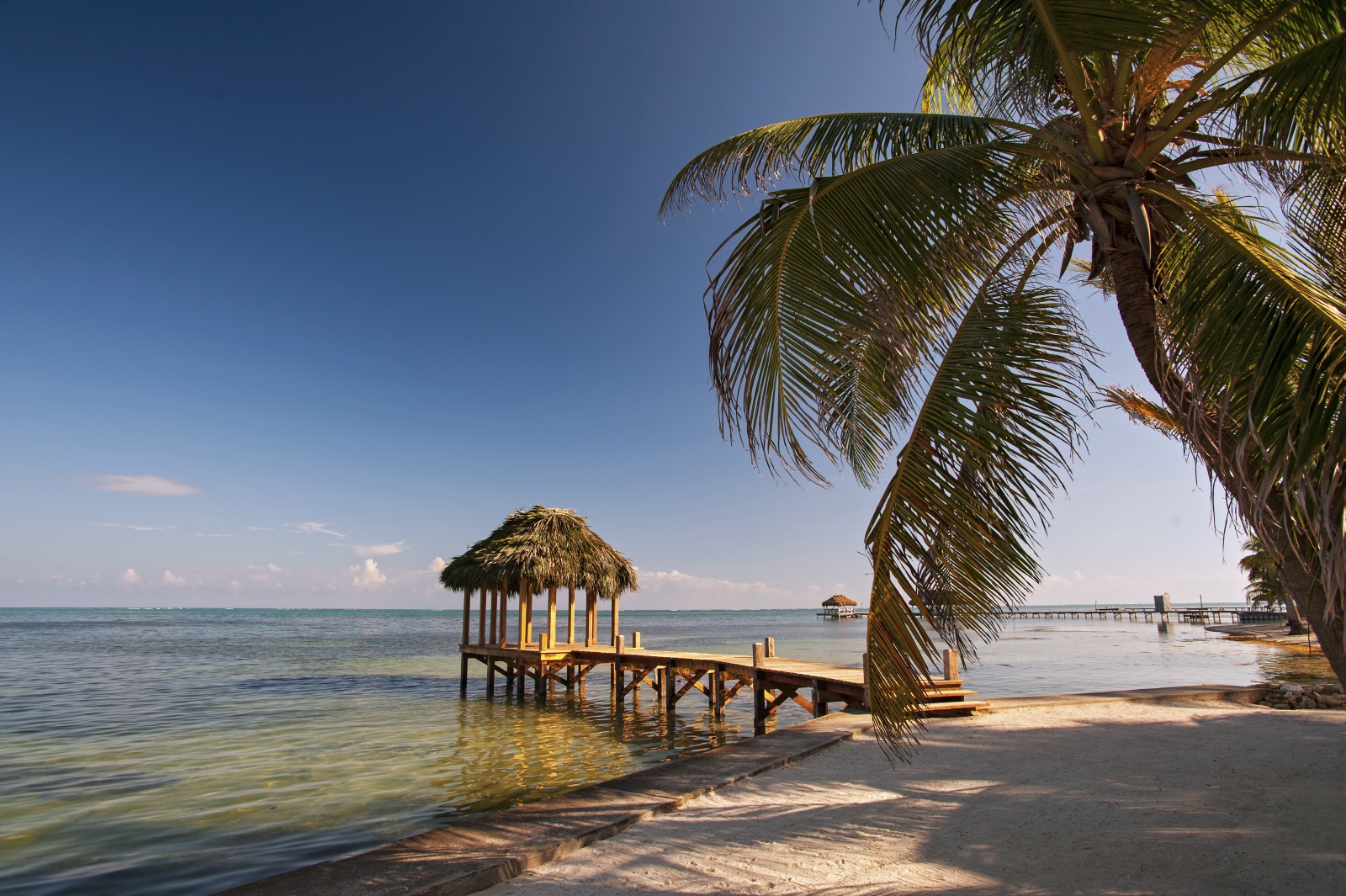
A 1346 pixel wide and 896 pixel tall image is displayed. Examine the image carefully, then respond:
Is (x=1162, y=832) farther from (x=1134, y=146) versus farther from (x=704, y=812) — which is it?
(x=1134, y=146)

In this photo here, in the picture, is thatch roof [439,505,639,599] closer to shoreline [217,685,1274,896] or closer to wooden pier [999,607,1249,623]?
shoreline [217,685,1274,896]

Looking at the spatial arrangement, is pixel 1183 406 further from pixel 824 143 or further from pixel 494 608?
pixel 494 608

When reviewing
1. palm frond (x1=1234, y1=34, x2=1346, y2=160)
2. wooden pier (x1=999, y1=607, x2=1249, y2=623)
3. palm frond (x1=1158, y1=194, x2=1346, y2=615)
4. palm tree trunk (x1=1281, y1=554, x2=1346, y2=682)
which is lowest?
wooden pier (x1=999, y1=607, x2=1249, y2=623)

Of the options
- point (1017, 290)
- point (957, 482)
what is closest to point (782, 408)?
point (957, 482)

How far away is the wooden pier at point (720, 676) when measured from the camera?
11180 millimetres

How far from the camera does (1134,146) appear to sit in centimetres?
351

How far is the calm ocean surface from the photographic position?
7641 mm

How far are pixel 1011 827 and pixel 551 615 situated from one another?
15768 mm

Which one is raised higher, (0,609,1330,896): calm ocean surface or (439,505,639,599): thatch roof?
(439,505,639,599): thatch roof

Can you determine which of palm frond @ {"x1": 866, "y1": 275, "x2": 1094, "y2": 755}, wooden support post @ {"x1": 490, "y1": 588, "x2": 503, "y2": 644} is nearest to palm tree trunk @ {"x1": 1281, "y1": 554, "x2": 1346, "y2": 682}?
palm frond @ {"x1": 866, "y1": 275, "x2": 1094, "y2": 755}

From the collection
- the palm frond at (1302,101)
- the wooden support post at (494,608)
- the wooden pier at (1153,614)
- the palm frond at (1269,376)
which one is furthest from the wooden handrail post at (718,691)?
the wooden pier at (1153,614)

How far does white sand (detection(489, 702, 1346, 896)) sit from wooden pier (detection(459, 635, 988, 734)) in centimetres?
172

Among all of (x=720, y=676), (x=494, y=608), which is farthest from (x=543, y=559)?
(x=720, y=676)

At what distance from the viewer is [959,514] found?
10.6 feet
